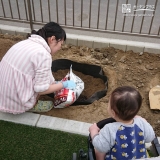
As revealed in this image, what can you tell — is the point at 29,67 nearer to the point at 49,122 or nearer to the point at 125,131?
the point at 49,122

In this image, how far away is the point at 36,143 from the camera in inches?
91.8

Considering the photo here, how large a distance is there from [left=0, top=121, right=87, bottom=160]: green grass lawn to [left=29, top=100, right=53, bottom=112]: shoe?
0.82 feet

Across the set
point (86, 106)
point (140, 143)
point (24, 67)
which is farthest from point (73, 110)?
point (140, 143)

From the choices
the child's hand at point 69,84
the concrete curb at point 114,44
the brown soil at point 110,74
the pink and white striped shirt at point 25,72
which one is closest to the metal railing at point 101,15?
the concrete curb at point 114,44

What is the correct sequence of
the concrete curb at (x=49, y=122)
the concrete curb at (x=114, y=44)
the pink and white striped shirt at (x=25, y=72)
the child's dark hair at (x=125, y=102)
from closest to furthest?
the child's dark hair at (x=125, y=102)
the pink and white striped shirt at (x=25, y=72)
the concrete curb at (x=49, y=122)
the concrete curb at (x=114, y=44)

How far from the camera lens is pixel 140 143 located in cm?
155

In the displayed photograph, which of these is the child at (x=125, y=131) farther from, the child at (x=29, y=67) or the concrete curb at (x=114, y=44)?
the concrete curb at (x=114, y=44)

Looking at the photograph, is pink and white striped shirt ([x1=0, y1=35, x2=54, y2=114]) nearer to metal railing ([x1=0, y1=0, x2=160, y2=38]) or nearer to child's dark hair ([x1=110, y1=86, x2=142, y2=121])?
child's dark hair ([x1=110, y1=86, x2=142, y2=121])

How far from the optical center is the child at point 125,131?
1434 mm

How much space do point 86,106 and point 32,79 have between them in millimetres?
798

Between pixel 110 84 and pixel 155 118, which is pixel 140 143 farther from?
pixel 110 84

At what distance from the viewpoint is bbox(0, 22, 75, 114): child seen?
7.21ft

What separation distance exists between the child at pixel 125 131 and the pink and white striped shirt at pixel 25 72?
0.91 metres

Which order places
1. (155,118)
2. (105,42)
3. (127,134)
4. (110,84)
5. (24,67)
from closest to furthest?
(127,134), (24,67), (155,118), (110,84), (105,42)
